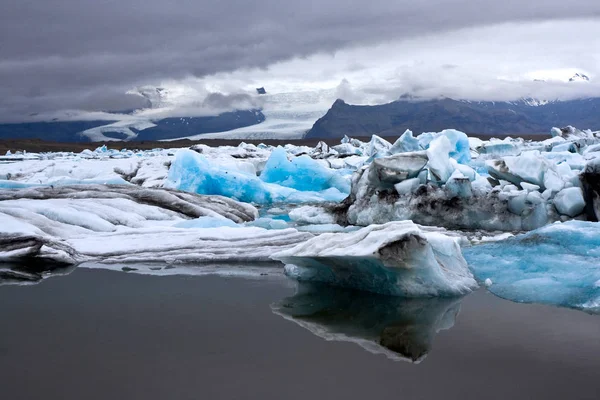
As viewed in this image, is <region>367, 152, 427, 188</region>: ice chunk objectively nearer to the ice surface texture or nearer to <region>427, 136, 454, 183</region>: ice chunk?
<region>427, 136, 454, 183</region>: ice chunk

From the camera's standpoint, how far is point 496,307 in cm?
515

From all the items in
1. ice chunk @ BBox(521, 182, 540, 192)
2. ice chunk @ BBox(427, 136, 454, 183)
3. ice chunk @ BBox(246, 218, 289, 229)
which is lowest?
ice chunk @ BBox(246, 218, 289, 229)

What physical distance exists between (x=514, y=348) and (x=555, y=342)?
0.36 meters

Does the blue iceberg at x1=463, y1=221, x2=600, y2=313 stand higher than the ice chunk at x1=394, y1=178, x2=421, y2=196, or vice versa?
the ice chunk at x1=394, y1=178, x2=421, y2=196

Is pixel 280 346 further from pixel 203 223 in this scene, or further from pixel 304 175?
pixel 304 175

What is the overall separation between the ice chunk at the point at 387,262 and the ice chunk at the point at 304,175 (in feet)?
37.2

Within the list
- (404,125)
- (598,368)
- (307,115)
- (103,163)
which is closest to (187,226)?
(598,368)

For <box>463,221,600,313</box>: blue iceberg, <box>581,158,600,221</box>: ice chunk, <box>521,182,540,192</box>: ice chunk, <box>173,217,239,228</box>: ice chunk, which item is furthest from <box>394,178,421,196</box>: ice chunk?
<box>173,217,239,228</box>: ice chunk

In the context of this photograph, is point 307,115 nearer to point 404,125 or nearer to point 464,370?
point 464,370

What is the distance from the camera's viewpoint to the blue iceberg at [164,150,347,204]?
612 inches

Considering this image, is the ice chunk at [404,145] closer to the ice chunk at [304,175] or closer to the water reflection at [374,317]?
the ice chunk at [304,175]

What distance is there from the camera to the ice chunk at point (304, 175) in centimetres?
1766

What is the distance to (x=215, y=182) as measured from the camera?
15633 millimetres

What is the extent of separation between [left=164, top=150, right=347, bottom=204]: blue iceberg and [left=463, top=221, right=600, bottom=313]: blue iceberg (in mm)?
8953
